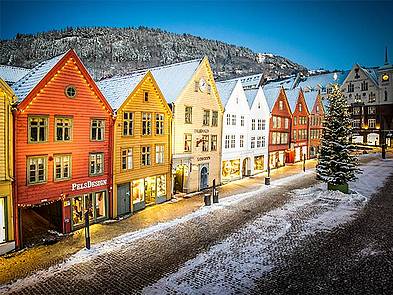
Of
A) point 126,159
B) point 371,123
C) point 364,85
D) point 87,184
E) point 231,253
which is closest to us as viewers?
point 231,253

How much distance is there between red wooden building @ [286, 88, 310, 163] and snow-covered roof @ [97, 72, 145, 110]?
1321 inches

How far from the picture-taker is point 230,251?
16594mm

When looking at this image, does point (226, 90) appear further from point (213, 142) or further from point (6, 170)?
point (6, 170)

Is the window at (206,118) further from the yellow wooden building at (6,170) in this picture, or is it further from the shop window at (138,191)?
the yellow wooden building at (6,170)

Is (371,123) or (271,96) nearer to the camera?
(271,96)

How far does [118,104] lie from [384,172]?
3563 centimetres

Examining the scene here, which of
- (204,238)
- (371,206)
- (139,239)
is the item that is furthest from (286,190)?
(139,239)

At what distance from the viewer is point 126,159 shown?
24.1 m

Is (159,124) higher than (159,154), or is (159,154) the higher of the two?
(159,124)

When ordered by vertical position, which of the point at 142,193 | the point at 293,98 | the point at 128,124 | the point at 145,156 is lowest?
the point at 142,193

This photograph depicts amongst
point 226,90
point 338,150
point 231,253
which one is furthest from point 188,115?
point 231,253

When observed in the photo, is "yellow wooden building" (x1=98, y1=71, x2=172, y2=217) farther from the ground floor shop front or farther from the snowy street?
the snowy street

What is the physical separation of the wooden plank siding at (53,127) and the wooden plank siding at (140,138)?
799 mm

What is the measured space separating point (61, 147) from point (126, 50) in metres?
99.7
